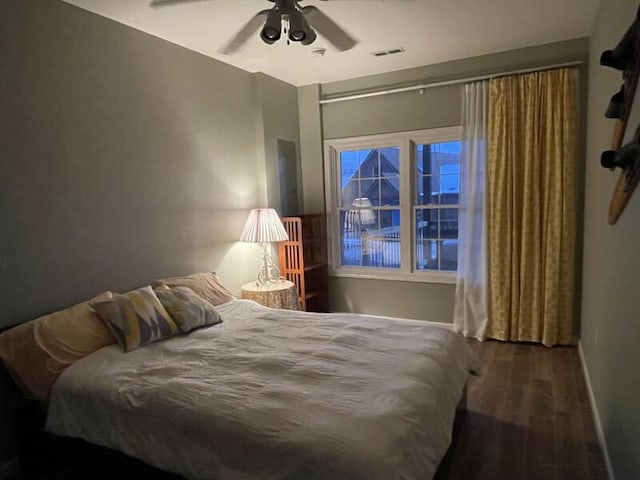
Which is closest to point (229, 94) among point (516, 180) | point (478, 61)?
point (478, 61)

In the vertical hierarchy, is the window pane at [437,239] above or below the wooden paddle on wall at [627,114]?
below

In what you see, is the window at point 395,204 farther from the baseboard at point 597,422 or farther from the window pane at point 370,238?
the baseboard at point 597,422

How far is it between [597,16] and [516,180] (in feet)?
4.32

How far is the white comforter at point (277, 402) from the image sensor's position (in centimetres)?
148

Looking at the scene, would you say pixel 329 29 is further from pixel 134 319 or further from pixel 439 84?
pixel 134 319

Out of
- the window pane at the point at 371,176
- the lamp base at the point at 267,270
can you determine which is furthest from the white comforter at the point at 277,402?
the window pane at the point at 371,176

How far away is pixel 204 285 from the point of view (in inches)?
128

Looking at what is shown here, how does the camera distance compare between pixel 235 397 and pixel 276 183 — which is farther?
pixel 276 183

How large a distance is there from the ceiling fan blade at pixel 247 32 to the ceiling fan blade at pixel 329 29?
0.88 feet

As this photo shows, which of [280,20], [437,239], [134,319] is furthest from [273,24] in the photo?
[437,239]

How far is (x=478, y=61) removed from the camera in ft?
12.8

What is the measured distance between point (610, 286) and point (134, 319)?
261cm

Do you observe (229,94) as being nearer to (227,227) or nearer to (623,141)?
(227,227)

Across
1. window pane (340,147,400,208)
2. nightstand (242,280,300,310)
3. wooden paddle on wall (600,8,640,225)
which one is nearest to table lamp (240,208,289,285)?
nightstand (242,280,300,310)
